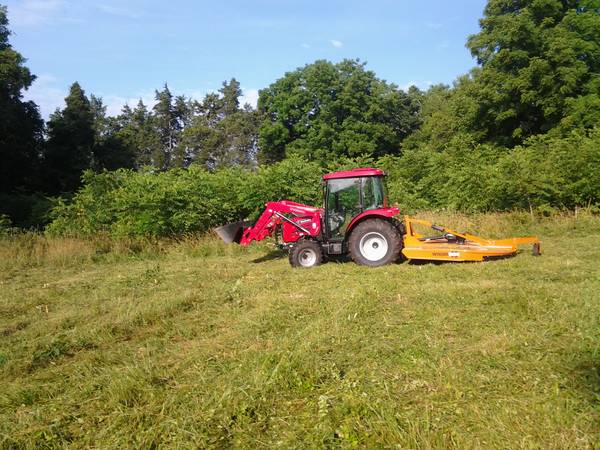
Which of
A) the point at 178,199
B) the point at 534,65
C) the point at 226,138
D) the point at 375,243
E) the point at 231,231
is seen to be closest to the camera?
the point at 375,243

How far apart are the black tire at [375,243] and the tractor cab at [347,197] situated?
1.01ft

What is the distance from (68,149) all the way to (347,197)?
3012 centimetres

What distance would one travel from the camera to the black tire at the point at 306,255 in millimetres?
8461

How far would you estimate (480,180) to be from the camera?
1283cm

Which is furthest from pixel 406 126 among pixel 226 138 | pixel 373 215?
pixel 373 215

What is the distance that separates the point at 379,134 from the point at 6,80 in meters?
26.3

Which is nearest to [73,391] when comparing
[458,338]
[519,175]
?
[458,338]

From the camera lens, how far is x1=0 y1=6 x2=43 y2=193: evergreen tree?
2583cm

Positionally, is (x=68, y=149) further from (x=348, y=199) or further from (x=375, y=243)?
(x=375, y=243)

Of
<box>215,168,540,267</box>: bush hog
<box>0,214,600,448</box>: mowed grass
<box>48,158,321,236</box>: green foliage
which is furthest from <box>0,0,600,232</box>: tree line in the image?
<box>0,214,600,448</box>: mowed grass

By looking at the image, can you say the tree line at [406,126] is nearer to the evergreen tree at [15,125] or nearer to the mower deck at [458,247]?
the evergreen tree at [15,125]

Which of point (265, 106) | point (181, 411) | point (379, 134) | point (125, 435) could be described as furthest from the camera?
point (265, 106)

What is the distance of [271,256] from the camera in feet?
33.7

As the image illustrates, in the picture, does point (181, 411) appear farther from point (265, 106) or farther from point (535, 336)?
point (265, 106)
